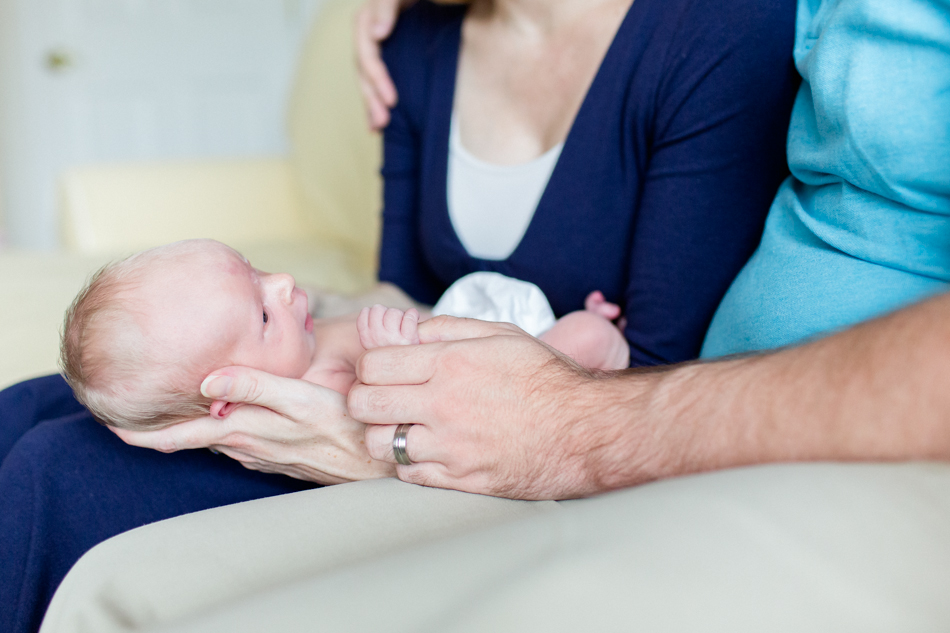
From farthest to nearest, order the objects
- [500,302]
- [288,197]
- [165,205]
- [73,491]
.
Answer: [288,197]
[165,205]
[500,302]
[73,491]

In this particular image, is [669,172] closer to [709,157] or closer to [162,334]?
[709,157]

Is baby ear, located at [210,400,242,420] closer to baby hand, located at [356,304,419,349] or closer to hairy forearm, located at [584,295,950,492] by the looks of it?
baby hand, located at [356,304,419,349]

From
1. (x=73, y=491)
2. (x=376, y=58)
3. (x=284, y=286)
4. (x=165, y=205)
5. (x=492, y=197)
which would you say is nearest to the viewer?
(x=73, y=491)

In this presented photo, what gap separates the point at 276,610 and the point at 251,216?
1.99 m

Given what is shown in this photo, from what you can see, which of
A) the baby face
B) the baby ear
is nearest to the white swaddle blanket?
the baby face

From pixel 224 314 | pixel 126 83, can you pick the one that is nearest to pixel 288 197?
pixel 224 314

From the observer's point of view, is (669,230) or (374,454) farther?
(669,230)

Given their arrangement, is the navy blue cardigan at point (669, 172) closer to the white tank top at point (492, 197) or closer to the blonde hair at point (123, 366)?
the white tank top at point (492, 197)

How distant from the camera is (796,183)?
0.90m

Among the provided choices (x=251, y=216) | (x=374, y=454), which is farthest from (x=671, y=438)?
(x=251, y=216)

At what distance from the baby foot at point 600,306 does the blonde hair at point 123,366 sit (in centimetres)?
57

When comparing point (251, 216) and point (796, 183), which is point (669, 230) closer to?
point (796, 183)

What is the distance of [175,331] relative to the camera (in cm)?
79

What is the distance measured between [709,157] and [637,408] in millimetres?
463
